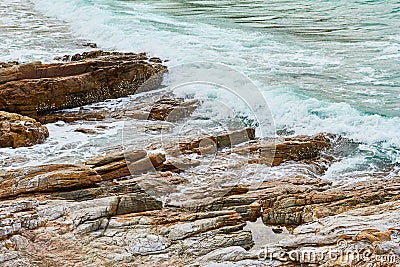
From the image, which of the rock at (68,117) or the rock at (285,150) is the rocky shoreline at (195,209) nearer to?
the rock at (285,150)

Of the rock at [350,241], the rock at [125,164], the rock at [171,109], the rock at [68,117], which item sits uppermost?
the rock at [350,241]

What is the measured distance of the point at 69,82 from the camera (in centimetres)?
1116

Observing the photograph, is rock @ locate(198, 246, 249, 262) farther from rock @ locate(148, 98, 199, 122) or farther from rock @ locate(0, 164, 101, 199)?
rock @ locate(148, 98, 199, 122)

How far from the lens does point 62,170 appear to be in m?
6.44

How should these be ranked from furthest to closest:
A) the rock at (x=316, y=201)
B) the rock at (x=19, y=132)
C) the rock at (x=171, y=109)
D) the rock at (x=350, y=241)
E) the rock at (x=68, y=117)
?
the rock at (x=171, y=109) < the rock at (x=68, y=117) < the rock at (x=19, y=132) < the rock at (x=316, y=201) < the rock at (x=350, y=241)

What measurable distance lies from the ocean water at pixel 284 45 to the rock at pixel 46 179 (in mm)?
1868

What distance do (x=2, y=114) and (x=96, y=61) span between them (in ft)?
11.8

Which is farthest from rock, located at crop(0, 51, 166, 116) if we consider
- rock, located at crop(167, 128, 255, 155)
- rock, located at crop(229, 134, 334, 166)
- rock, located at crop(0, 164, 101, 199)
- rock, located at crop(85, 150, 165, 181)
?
rock, located at crop(229, 134, 334, 166)

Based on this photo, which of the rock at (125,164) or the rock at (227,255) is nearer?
the rock at (227,255)

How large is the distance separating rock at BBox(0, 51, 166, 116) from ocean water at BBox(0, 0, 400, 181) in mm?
1190

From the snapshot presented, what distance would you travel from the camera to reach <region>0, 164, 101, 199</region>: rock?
6.02m

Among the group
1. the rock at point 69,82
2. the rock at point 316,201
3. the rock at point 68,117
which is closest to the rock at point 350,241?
the rock at point 316,201

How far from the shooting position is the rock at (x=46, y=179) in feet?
19.7

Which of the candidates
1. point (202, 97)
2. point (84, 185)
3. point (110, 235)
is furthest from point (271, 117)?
point (110, 235)
